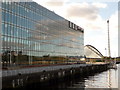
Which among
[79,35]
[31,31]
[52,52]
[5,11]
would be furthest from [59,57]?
[5,11]

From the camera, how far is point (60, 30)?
86.1 m

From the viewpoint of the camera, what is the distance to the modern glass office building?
50.6m

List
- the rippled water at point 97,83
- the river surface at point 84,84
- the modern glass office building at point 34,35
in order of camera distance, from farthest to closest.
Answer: the modern glass office building at point 34,35
the rippled water at point 97,83
the river surface at point 84,84

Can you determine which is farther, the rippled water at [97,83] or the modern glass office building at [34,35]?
the modern glass office building at [34,35]

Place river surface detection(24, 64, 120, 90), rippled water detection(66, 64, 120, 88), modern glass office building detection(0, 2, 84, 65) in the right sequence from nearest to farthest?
river surface detection(24, 64, 120, 90), rippled water detection(66, 64, 120, 88), modern glass office building detection(0, 2, 84, 65)

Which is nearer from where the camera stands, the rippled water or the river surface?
the river surface

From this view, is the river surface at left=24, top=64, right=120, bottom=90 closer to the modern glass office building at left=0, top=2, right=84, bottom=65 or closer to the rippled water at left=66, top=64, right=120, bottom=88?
the rippled water at left=66, top=64, right=120, bottom=88

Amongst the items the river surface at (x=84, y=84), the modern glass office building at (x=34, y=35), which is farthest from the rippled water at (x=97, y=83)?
the modern glass office building at (x=34, y=35)

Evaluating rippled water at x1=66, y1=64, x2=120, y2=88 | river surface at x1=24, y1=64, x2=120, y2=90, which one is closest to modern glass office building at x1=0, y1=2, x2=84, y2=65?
river surface at x1=24, y1=64, x2=120, y2=90

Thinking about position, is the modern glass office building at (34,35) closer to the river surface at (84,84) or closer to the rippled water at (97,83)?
the river surface at (84,84)

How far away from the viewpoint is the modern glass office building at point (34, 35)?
50.6m

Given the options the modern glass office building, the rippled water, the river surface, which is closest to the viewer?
the river surface

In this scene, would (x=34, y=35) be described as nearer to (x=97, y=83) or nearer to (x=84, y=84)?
(x=84, y=84)

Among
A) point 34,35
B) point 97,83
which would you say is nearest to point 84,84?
point 97,83
